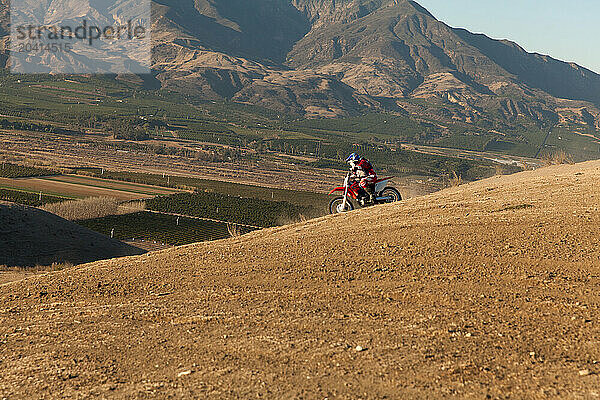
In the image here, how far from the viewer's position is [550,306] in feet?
31.8

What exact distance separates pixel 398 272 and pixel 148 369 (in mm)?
5891

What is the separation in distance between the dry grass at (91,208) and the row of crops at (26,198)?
526 centimetres

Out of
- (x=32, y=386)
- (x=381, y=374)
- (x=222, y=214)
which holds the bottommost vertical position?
(x=222, y=214)

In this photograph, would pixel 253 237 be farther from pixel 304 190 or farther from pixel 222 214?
pixel 304 190

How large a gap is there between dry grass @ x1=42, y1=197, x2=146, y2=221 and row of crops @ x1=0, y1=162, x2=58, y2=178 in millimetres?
31392

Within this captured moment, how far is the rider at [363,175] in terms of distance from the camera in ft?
68.2

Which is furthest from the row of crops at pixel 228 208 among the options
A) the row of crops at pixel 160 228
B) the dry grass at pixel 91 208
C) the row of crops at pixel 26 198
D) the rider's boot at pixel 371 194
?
the rider's boot at pixel 371 194

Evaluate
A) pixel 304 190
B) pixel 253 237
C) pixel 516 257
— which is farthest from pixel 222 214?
pixel 516 257

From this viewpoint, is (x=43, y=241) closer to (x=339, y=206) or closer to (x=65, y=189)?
(x=339, y=206)

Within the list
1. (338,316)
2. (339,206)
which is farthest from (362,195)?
(338,316)

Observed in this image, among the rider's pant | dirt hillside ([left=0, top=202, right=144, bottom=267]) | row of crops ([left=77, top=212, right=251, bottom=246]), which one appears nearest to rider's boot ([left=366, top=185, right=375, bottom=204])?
the rider's pant

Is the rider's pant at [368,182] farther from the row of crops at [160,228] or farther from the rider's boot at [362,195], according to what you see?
the row of crops at [160,228]

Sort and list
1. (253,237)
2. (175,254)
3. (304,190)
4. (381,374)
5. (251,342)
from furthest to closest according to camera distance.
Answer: (304,190), (253,237), (175,254), (251,342), (381,374)

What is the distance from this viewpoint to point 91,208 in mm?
92438
